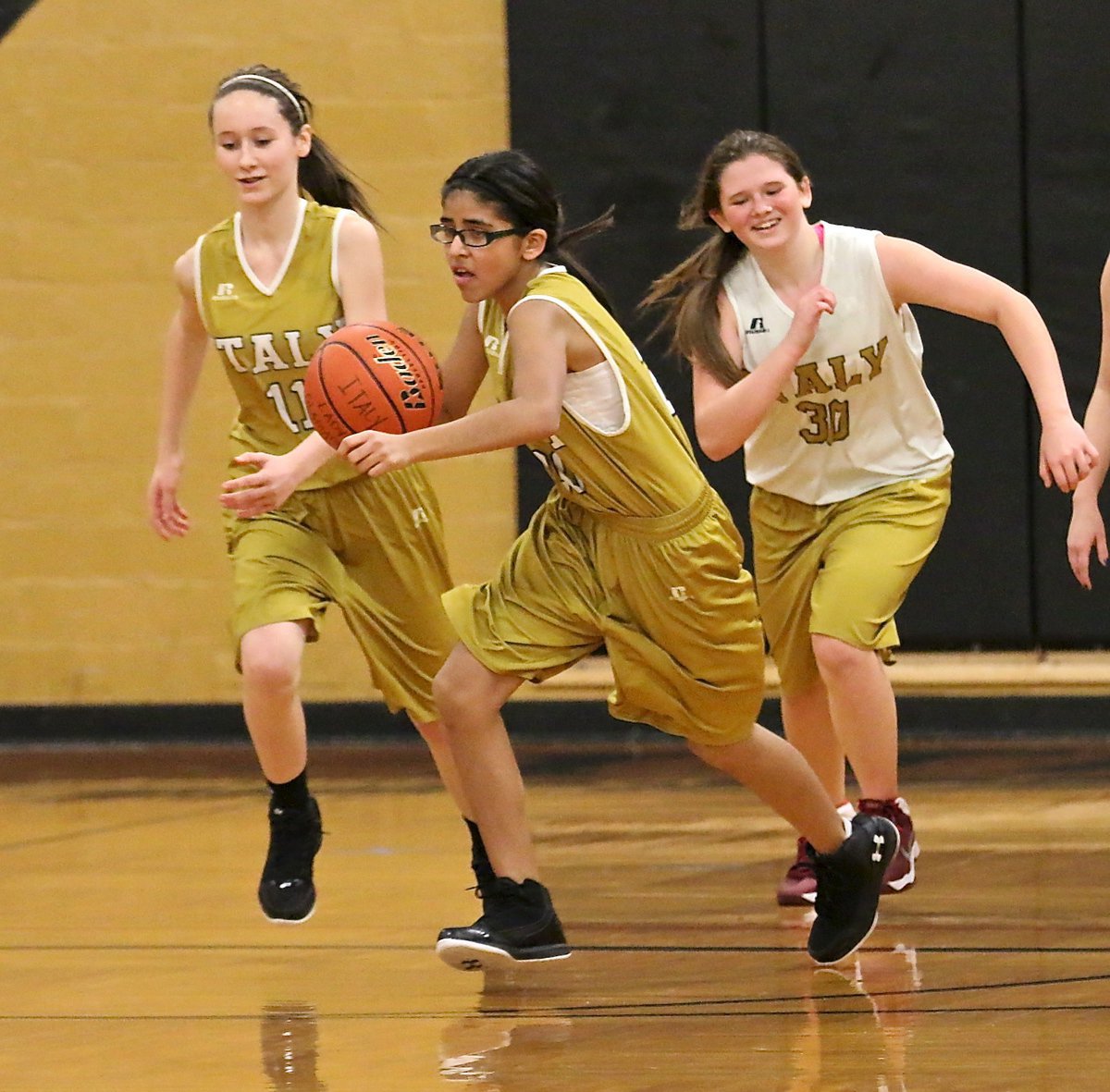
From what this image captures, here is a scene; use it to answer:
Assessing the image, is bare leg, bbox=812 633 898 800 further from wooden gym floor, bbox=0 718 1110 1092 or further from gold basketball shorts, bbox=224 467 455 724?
gold basketball shorts, bbox=224 467 455 724

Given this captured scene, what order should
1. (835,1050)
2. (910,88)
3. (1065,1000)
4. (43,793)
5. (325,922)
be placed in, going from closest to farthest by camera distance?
(835,1050), (1065,1000), (325,922), (43,793), (910,88)

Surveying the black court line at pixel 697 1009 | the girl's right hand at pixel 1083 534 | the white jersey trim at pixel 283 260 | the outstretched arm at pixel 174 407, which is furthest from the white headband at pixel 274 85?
the black court line at pixel 697 1009

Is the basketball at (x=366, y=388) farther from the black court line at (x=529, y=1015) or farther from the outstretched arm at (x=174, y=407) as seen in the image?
the black court line at (x=529, y=1015)

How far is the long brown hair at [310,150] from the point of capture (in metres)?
4.48

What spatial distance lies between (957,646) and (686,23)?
2300 millimetres

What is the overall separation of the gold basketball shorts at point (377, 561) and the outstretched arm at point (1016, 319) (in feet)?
3.44

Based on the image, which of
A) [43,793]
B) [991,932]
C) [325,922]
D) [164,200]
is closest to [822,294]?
[991,932]

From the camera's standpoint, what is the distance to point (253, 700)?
14.1ft

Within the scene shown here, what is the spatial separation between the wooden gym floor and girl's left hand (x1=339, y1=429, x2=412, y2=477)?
891mm

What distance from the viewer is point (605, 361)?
3889 millimetres

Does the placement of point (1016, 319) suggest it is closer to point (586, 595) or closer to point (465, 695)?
point (586, 595)

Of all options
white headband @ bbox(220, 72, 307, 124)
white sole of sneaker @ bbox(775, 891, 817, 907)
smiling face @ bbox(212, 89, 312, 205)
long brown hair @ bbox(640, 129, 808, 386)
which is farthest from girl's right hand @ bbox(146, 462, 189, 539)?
white sole of sneaker @ bbox(775, 891, 817, 907)

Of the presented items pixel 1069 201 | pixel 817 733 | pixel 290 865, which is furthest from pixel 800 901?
pixel 1069 201

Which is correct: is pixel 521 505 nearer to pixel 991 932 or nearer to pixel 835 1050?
pixel 991 932
